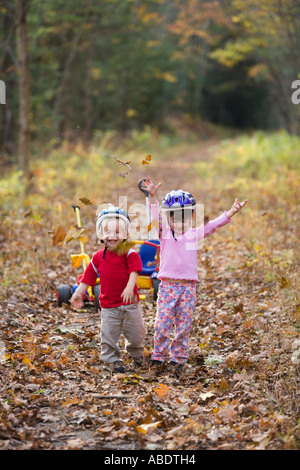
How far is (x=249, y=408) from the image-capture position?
14.3 feet

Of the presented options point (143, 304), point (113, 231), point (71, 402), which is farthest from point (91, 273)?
point (143, 304)

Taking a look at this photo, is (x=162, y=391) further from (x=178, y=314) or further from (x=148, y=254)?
(x=148, y=254)

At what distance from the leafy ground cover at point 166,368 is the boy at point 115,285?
340 millimetres

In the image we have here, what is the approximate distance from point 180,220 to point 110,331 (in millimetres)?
1358

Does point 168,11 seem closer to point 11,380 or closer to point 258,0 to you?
point 258,0

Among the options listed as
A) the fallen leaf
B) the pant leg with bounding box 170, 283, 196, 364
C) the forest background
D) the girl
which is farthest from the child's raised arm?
the fallen leaf

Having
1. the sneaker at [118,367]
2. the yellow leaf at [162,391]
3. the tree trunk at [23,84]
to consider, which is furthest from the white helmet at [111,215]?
the tree trunk at [23,84]

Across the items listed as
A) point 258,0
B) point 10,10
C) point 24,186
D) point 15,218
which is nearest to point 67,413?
point 15,218

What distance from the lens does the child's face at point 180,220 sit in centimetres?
539

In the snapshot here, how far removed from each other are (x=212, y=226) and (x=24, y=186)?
349 inches

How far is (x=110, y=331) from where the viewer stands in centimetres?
547

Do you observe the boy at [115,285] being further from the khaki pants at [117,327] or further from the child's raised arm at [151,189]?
the child's raised arm at [151,189]

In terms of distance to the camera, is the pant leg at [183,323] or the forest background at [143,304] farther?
the pant leg at [183,323]

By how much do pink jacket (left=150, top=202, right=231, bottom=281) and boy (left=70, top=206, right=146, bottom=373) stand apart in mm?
298
